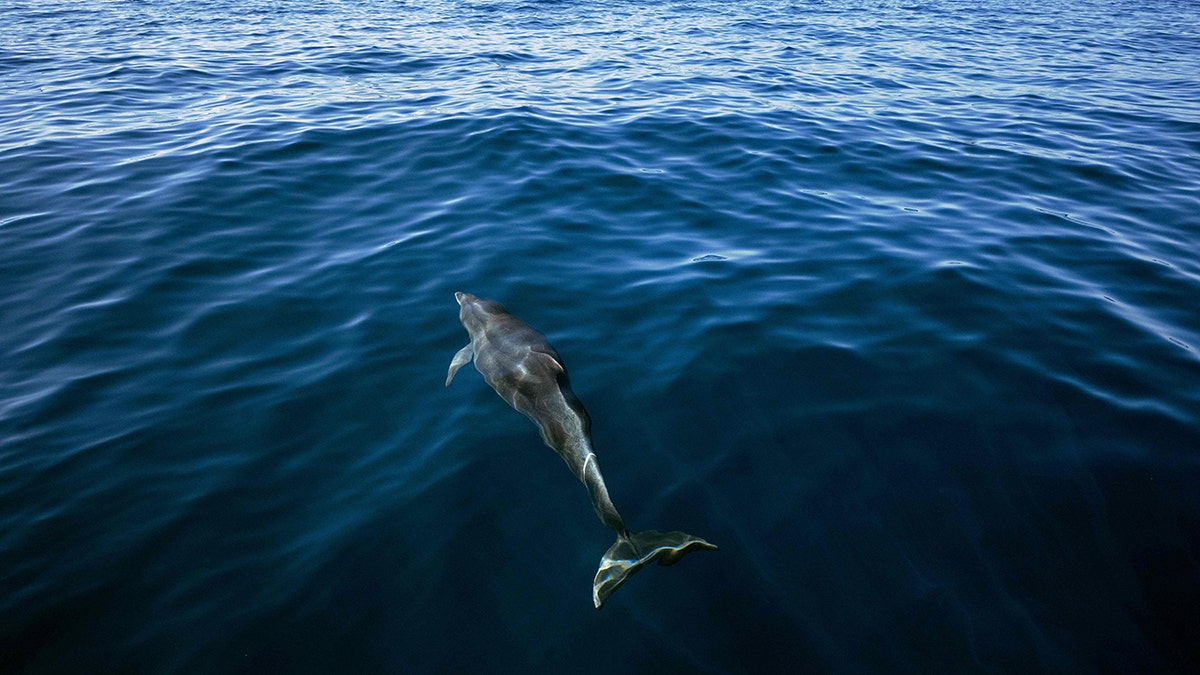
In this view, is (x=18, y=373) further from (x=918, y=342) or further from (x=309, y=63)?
(x=309, y=63)

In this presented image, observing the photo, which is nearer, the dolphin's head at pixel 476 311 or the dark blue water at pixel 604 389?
the dark blue water at pixel 604 389

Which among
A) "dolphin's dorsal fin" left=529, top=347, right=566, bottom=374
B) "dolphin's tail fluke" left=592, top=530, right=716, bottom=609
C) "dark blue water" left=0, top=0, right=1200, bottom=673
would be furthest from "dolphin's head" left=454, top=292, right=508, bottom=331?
"dolphin's tail fluke" left=592, top=530, right=716, bottom=609

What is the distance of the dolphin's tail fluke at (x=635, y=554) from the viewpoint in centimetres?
486

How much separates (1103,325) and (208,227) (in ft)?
39.1

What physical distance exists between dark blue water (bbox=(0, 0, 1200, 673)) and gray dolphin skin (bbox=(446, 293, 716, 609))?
235 millimetres

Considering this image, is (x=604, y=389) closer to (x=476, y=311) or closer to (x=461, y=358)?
(x=461, y=358)

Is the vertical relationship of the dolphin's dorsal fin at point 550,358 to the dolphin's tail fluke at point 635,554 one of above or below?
above

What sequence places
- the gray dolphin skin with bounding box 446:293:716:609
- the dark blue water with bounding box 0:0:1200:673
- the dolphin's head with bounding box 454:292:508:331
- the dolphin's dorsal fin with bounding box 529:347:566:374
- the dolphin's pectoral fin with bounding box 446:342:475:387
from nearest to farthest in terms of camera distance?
1. the dark blue water with bounding box 0:0:1200:673
2. the gray dolphin skin with bounding box 446:293:716:609
3. the dolphin's dorsal fin with bounding box 529:347:566:374
4. the dolphin's pectoral fin with bounding box 446:342:475:387
5. the dolphin's head with bounding box 454:292:508:331

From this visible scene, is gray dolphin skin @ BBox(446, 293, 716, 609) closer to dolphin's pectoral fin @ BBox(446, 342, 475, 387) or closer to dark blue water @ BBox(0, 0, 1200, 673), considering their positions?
dolphin's pectoral fin @ BBox(446, 342, 475, 387)

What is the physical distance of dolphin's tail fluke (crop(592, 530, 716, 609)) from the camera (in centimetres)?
486

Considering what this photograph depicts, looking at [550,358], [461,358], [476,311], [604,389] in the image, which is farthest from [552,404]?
[476,311]

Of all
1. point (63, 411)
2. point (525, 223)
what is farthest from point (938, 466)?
point (63, 411)

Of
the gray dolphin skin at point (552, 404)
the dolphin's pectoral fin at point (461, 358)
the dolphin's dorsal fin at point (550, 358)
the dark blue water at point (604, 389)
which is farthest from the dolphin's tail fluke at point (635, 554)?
the dolphin's pectoral fin at point (461, 358)

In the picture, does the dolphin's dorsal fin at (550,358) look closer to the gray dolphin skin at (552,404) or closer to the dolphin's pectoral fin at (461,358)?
the gray dolphin skin at (552,404)
